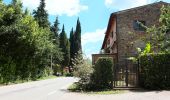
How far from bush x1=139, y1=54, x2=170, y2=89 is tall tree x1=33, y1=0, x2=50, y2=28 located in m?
51.4

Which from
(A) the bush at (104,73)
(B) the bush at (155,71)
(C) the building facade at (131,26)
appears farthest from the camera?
(C) the building facade at (131,26)

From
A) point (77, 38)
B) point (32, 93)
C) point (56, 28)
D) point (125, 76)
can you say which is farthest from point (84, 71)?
point (77, 38)

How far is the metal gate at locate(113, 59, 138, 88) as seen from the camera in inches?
848

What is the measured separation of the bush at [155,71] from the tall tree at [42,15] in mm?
→ 51371

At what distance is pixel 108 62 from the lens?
70.0 feet

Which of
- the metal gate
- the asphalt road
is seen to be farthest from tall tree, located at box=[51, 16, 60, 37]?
the metal gate

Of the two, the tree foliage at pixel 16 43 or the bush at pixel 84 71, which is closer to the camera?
the bush at pixel 84 71

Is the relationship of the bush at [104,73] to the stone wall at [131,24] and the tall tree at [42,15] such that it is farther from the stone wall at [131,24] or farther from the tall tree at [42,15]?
the tall tree at [42,15]

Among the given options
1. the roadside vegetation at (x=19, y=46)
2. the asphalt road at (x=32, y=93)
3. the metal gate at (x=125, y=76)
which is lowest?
the asphalt road at (x=32, y=93)

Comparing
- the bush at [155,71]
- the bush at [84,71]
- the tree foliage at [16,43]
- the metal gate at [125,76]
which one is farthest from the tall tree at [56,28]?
the bush at [155,71]

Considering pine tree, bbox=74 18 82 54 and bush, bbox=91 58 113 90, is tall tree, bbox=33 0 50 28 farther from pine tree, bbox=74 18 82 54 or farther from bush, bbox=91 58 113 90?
bush, bbox=91 58 113 90

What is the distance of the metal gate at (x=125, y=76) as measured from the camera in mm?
21531

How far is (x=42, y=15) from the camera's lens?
73.2 m

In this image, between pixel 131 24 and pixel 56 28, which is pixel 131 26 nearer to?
pixel 131 24
